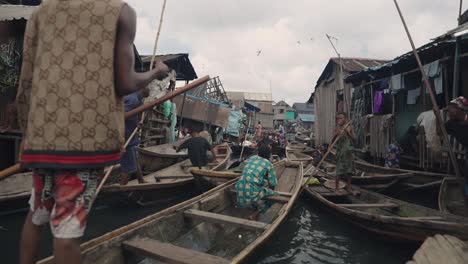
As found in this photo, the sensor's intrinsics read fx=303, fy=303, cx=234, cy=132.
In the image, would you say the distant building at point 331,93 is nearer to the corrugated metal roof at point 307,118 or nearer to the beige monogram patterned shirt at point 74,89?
the beige monogram patterned shirt at point 74,89

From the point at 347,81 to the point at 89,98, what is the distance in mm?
12043

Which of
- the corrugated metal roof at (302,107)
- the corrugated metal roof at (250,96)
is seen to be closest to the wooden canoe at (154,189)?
the corrugated metal roof at (250,96)

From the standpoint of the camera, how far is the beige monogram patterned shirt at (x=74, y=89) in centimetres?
148

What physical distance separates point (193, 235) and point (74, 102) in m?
2.76

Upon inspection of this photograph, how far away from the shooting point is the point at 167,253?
264 centimetres

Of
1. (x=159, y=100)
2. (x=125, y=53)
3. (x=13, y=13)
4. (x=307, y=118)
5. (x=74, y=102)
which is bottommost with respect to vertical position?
(x=74, y=102)

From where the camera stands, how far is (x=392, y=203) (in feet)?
17.3

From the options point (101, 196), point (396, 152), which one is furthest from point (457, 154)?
point (101, 196)

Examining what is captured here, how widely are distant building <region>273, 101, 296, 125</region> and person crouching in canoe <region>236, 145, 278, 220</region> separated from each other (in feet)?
135

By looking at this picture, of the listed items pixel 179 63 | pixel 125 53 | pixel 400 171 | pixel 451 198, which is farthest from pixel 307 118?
pixel 125 53

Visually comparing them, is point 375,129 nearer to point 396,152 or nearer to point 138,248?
point 396,152

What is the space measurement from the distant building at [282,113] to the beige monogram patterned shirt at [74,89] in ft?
145

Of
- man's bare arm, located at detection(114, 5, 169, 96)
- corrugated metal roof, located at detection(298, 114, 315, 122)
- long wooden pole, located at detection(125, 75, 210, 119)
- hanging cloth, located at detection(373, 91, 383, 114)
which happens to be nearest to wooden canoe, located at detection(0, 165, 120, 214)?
long wooden pole, located at detection(125, 75, 210, 119)

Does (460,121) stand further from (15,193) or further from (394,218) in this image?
(15,193)
